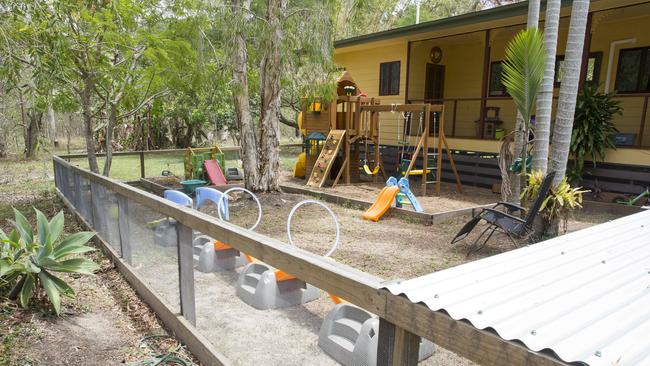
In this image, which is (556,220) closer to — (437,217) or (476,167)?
(437,217)

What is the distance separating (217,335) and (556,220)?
4823mm

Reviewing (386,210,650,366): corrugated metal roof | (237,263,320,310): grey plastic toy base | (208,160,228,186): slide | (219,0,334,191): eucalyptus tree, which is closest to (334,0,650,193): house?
(219,0,334,191): eucalyptus tree

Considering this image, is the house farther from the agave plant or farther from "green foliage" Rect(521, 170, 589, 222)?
the agave plant

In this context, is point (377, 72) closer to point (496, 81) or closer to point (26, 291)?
point (496, 81)

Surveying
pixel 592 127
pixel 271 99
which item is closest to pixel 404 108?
pixel 271 99

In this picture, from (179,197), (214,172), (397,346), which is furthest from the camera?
(214,172)

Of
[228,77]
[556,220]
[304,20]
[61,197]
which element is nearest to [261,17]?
[304,20]

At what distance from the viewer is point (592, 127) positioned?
837 centimetres

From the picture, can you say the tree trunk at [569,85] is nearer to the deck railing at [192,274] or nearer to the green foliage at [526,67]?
the green foliage at [526,67]

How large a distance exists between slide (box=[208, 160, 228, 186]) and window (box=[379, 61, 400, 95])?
5885mm

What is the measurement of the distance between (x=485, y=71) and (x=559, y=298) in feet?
33.0

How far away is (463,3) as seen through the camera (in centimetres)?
3058

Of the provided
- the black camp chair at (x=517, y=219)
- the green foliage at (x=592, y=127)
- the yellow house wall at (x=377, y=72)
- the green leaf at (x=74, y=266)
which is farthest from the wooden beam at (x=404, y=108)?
the green leaf at (x=74, y=266)

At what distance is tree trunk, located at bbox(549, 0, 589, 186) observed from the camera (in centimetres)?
557
